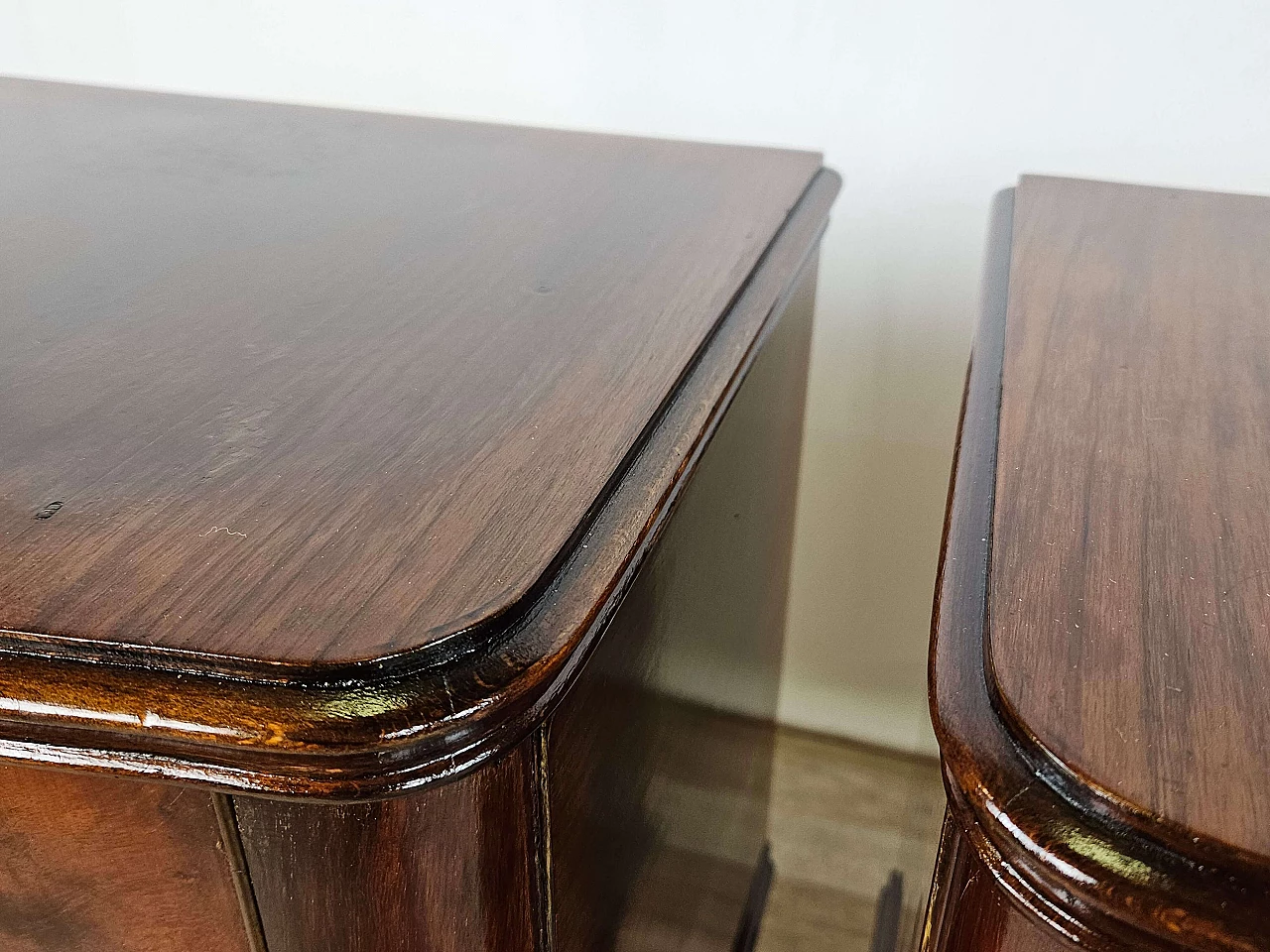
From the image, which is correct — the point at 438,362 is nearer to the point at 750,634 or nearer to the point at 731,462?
the point at 731,462

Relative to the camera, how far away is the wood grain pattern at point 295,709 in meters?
0.28

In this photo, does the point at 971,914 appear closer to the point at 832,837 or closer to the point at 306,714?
the point at 306,714

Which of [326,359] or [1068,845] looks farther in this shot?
[326,359]

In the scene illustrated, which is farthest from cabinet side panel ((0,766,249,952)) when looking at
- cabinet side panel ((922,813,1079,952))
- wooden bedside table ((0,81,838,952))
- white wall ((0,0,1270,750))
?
white wall ((0,0,1270,750))

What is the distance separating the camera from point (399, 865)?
32 cm

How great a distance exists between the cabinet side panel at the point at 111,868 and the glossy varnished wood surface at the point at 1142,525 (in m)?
0.23

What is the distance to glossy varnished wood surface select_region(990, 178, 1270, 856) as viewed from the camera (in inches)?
10.1

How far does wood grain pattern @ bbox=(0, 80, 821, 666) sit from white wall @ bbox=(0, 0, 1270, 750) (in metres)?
0.19

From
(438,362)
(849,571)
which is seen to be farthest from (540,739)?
(849,571)

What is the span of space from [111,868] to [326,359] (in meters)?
0.19

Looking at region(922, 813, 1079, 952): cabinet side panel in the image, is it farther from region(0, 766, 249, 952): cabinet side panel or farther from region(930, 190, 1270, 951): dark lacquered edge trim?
region(0, 766, 249, 952): cabinet side panel

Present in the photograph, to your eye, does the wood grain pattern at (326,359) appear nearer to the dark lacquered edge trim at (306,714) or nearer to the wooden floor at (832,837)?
the dark lacquered edge trim at (306,714)

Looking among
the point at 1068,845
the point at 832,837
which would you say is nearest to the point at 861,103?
the point at 832,837

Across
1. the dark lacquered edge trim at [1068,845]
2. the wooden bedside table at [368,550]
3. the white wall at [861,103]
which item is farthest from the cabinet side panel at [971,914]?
the white wall at [861,103]
